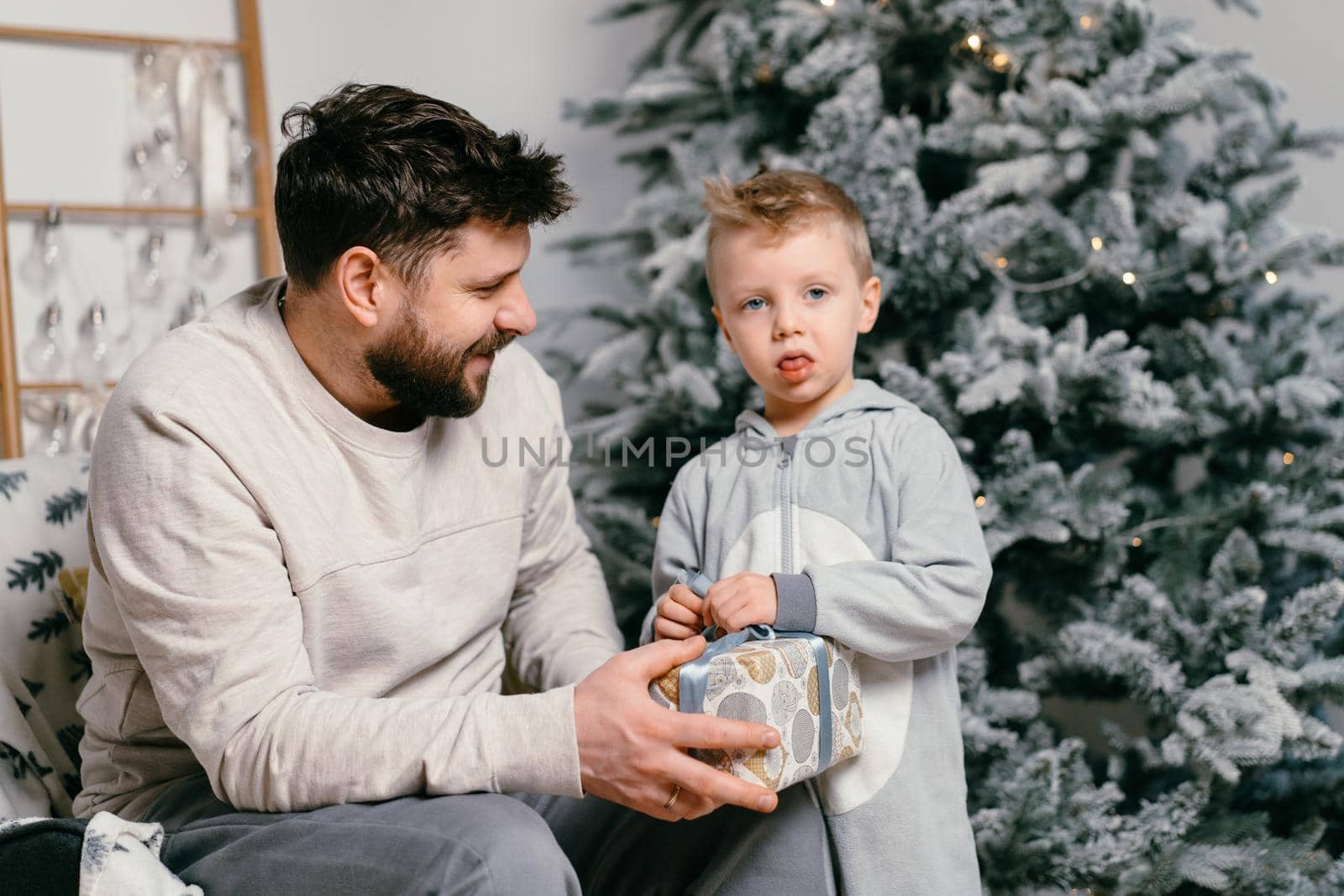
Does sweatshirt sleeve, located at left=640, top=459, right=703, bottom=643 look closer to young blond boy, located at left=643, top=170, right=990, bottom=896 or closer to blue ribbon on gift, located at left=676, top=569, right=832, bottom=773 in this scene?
young blond boy, located at left=643, top=170, right=990, bottom=896

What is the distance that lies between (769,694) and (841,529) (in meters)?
0.28

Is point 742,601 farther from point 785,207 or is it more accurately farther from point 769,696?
point 785,207

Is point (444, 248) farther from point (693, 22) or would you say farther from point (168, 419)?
point (693, 22)

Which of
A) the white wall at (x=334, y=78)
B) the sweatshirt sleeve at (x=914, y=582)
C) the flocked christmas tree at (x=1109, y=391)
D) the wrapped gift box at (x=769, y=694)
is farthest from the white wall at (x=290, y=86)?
the wrapped gift box at (x=769, y=694)

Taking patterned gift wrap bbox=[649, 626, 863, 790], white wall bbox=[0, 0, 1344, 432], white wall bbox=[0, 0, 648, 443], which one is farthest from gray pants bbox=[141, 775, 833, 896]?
white wall bbox=[0, 0, 648, 443]

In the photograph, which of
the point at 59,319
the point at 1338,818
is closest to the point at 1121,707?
the point at 1338,818

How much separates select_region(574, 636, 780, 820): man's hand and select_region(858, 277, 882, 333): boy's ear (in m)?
0.51

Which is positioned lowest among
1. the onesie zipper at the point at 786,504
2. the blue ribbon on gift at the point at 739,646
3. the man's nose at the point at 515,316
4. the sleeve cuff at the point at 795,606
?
the blue ribbon on gift at the point at 739,646

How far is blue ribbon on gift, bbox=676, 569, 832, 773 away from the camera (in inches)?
44.1

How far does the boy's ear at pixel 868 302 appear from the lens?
4.76 feet

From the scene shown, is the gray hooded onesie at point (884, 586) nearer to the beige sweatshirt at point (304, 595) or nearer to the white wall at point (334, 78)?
the beige sweatshirt at point (304, 595)

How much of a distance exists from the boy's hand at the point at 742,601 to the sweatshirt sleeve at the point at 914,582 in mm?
19

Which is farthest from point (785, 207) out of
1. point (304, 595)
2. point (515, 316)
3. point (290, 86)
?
point (290, 86)

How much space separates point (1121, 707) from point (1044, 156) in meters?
1.07
